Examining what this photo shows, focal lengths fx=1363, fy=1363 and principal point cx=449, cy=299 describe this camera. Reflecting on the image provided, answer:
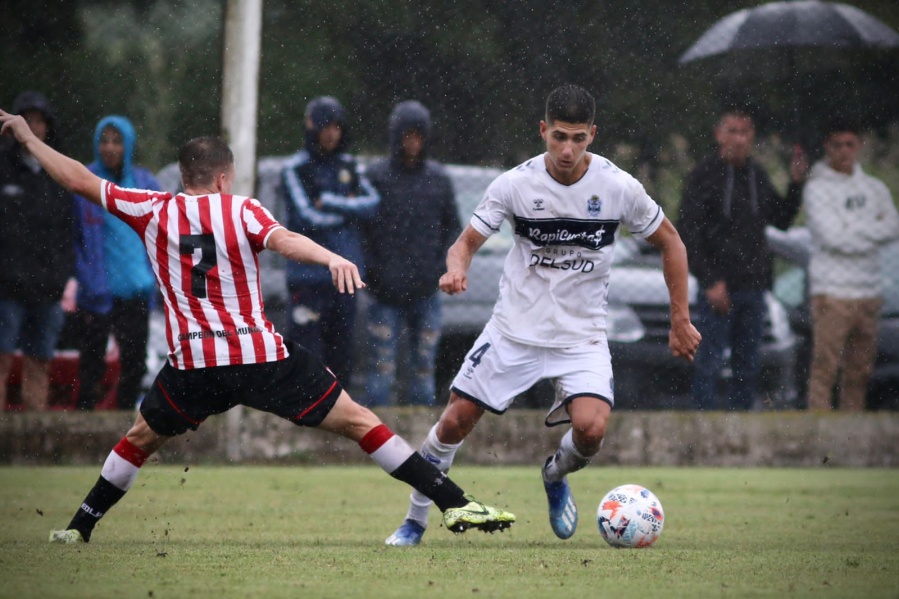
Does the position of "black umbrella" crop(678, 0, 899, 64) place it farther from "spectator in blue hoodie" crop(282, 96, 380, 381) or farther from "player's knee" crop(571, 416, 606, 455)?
"player's knee" crop(571, 416, 606, 455)

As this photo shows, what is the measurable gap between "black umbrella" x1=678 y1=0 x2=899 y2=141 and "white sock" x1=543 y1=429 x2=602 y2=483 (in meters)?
4.37

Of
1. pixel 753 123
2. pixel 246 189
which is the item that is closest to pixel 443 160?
pixel 246 189

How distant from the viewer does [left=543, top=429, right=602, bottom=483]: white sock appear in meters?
5.90

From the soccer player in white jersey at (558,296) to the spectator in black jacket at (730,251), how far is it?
10.6 ft

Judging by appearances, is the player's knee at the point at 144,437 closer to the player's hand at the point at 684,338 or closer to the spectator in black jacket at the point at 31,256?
the player's hand at the point at 684,338

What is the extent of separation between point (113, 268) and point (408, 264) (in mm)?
1936

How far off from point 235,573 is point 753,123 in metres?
5.99

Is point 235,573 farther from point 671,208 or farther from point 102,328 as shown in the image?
point 671,208

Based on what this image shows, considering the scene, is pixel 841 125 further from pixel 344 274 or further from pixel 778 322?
pixel 344 274

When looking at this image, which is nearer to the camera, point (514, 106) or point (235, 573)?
point (235, 573)

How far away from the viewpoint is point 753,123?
948 centimetres

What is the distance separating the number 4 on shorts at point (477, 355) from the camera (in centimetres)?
597

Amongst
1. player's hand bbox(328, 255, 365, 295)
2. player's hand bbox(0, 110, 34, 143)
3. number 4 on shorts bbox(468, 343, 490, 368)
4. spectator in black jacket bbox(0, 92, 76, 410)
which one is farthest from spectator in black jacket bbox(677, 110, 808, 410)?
player's hand bbox(0, 110, 34, 143)

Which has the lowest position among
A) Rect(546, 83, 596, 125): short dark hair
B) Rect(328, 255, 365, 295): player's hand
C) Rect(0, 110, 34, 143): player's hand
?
Rect(328, 255, 365, 295): player's hand
